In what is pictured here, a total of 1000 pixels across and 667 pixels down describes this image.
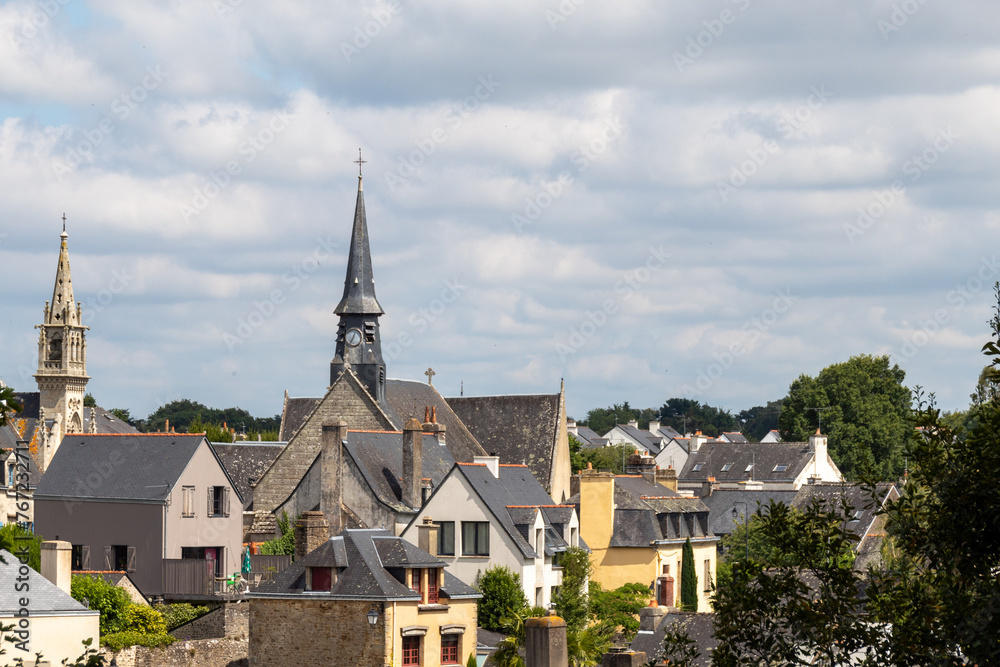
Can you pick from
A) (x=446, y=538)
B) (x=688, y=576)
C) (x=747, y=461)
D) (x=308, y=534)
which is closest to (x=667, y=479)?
(x=688, y=576)

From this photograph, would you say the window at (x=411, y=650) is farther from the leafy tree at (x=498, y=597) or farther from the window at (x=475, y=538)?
the window at (x=475, y=538)

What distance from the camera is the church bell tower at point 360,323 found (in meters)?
68.8

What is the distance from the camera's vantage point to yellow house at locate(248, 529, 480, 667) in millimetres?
33500

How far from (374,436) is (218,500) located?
10.1m

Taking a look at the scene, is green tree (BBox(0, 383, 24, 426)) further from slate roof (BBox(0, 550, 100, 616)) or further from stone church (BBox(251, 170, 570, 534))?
stone church (BBox(251, 170, 570, 534))

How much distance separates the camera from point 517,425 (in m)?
73.6

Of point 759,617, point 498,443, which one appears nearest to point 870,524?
point 498,443

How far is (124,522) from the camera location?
44969mm

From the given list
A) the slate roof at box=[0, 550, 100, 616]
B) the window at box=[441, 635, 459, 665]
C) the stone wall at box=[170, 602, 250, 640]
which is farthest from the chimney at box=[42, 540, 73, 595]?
the window at box=[441, 635, 459, 665]

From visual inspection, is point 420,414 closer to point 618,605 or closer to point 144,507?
point 618,605

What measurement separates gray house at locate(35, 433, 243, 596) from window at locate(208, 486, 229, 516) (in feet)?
0.11

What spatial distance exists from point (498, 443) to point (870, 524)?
71.2 ft

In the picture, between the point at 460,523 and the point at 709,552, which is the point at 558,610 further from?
the point at 709,552

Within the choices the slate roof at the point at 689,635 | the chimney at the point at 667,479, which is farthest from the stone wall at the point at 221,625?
the chimney at the point at 667,479
